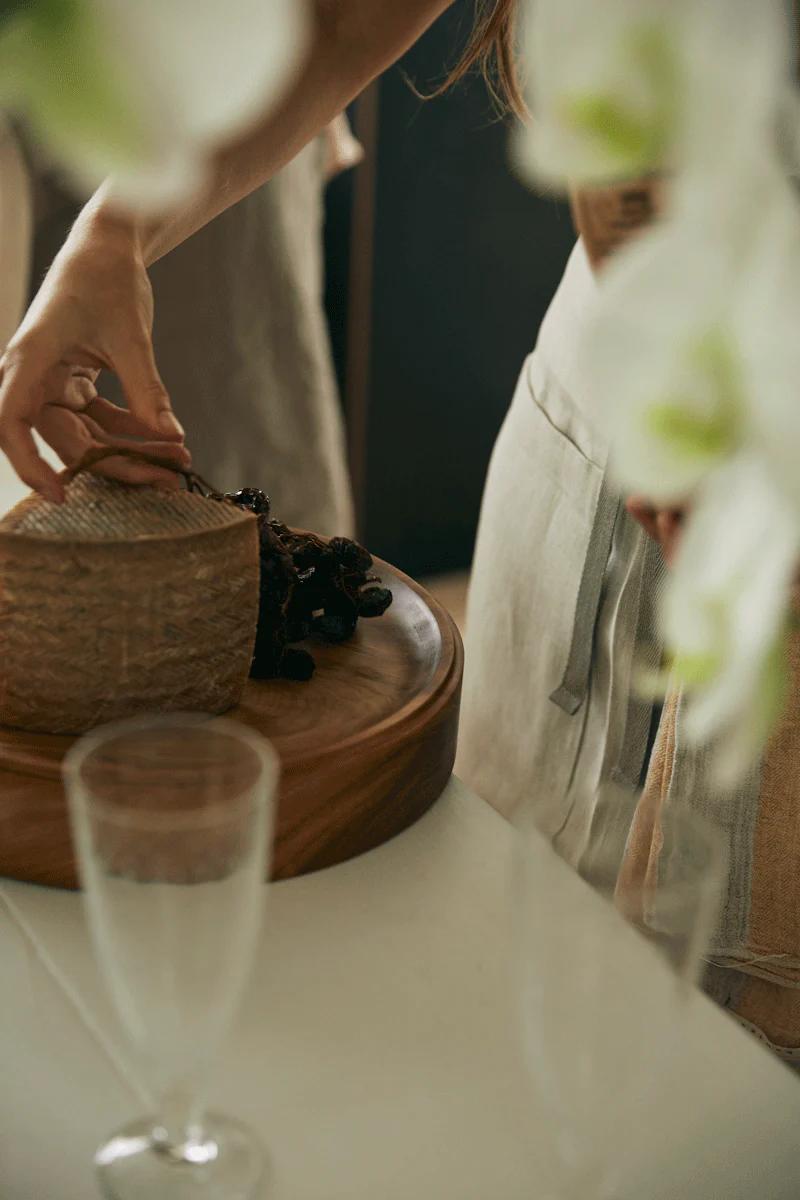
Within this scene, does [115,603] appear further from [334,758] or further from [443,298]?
[443,298]

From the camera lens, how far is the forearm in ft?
3.51

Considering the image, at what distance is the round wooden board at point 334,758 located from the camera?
0.79 m

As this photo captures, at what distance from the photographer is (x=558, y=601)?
123 cm

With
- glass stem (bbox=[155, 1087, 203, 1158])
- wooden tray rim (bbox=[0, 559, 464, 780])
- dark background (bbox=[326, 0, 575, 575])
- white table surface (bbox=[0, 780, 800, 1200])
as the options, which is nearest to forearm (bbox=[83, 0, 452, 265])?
wooden tray rim (bbox=[0, 559, 464, 780])

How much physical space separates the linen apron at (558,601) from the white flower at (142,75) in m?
0.87

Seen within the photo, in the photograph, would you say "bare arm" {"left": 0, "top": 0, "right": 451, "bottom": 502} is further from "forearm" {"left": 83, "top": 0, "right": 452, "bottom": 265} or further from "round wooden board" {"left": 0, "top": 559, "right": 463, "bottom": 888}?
"round wooden board" {"left": 0, "top": 559, "right": 463, "bottom": 888}

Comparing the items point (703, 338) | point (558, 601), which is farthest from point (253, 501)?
point (703, 338)

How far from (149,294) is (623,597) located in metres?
0.45

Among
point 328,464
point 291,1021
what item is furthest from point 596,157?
point 328,464

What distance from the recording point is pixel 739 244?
26cm

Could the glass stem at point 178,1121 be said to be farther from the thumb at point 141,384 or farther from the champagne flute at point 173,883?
the thumb at point 141,384

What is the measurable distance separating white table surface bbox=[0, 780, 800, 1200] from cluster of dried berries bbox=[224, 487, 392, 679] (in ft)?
0.66

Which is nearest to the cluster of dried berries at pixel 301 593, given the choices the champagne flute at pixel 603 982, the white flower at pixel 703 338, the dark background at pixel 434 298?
the champagne flute at pixel 603 982

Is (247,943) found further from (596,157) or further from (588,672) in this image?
(588,672)
